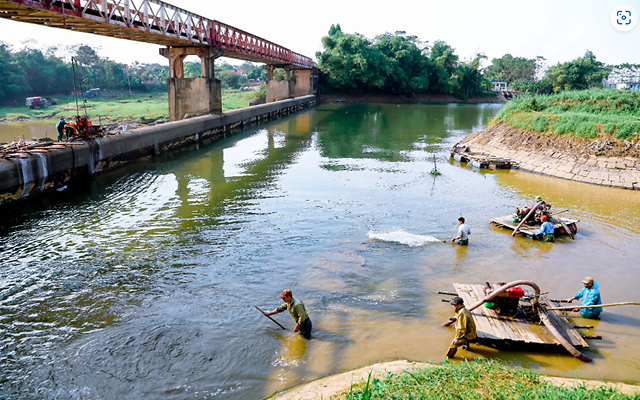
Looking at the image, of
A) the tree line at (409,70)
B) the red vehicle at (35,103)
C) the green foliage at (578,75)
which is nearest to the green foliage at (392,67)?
the tree line at (409,70)

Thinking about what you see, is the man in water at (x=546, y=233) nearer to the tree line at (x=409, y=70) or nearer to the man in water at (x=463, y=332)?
the man in water at (x=463, y=332)

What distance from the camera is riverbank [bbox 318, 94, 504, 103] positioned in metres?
80.4

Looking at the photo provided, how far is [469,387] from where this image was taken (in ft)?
18.3

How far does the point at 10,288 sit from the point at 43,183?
8633 millimetres

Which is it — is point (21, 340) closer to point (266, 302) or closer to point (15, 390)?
point (15, 390)

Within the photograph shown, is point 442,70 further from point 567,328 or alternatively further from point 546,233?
point 567,328

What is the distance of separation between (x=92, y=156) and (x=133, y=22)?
8047 millimetres

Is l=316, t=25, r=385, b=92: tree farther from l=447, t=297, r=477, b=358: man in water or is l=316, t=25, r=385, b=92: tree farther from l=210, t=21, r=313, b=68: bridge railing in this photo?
l=447, t=297, r=477, b=358: man in water

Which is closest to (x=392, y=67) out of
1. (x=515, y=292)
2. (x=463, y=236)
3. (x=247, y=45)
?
(x=247, y=45)

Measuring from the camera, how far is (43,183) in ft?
55.0

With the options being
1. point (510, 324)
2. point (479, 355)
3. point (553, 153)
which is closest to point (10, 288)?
point (479, 355)

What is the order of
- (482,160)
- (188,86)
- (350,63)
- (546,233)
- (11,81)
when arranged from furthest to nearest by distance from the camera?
(350,63), (11,81), (188,86), (482,160), (546,233)

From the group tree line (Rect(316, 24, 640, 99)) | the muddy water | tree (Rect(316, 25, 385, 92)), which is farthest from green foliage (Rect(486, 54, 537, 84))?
the muddy water

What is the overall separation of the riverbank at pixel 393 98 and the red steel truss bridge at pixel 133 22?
40734mm
